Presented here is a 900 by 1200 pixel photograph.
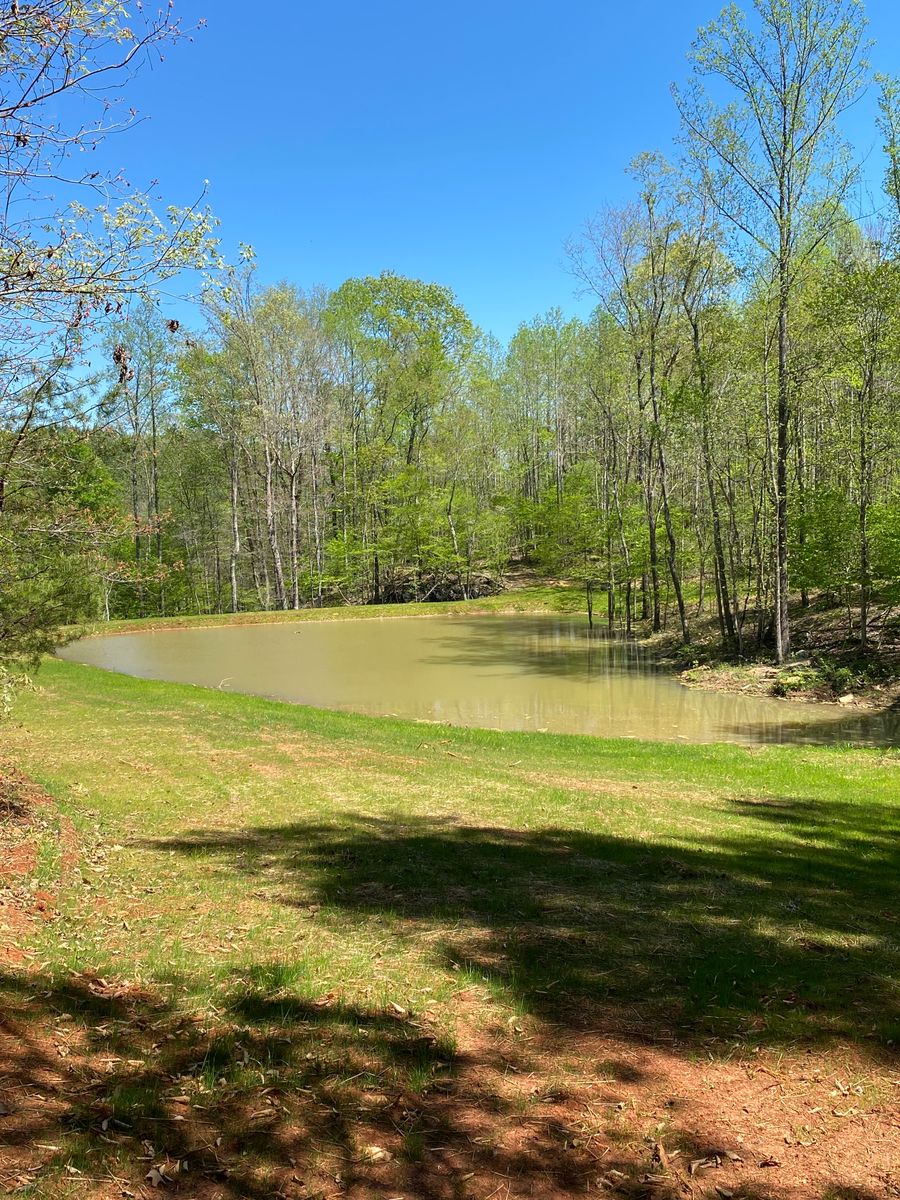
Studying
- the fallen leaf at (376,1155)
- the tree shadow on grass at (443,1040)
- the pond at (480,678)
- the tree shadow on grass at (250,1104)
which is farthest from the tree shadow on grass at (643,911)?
the pond at (480,678)

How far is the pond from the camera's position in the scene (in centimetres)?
1545

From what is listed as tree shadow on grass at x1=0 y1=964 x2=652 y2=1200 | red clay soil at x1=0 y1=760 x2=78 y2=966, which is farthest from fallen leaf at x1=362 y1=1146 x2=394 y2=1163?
red clay soil at x1=0 y1=760 x2=78 y2=966

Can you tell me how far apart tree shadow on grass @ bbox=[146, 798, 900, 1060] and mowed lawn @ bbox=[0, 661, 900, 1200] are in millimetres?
26

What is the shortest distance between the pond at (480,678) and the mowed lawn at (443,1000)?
804cm

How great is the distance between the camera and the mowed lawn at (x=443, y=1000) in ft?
8.34

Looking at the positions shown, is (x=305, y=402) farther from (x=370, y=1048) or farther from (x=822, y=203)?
(x=370, y=1048)

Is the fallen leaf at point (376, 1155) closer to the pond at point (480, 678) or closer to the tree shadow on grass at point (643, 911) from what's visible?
the tree shadow on grass at point (643, 911)

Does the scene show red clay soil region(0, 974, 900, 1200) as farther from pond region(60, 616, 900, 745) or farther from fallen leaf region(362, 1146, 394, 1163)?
pond region(60, 616, 900, 745)

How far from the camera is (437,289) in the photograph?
1735 inches

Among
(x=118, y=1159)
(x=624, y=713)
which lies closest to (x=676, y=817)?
(x=118, y=1159)

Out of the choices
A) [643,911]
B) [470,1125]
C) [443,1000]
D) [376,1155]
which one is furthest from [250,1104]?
[643,911]

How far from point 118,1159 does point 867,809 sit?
341 inches

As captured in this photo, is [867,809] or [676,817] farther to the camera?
[867,809]

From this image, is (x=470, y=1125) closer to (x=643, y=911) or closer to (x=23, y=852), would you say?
(x=643, y=911)
